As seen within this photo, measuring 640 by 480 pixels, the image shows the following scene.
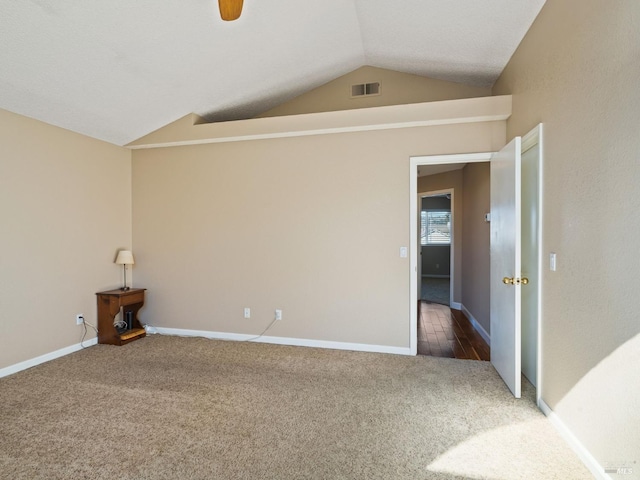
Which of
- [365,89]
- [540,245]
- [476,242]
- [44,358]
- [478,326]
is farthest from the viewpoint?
[476,242]

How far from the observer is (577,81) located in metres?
1.97

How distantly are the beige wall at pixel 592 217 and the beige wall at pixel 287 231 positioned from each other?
1263mm

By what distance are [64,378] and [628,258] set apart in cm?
418

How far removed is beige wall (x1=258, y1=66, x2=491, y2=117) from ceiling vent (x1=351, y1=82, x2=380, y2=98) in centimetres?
4

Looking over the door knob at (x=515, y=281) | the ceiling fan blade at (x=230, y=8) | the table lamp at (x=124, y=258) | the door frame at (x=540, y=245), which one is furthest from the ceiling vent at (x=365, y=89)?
the table lamp at (x=124, y=258)

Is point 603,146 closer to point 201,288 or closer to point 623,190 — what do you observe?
point 623,190

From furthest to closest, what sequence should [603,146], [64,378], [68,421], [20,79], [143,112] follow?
[143,112] < [64,378] < [20,79] < [68,421] < [603,146]

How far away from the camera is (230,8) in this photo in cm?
176

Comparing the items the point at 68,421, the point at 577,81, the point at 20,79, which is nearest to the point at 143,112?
the point at 20,79

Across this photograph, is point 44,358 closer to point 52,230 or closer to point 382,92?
point 52,230

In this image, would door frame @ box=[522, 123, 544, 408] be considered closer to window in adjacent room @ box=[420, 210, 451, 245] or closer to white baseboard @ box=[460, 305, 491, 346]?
white baseboard @ box=[460, 305, 491, 346]

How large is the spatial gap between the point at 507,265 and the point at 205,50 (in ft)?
10.6

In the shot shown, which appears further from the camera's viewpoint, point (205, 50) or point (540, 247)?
point (205, 50)

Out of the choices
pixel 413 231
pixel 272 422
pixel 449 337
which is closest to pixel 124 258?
pixel 272 422
